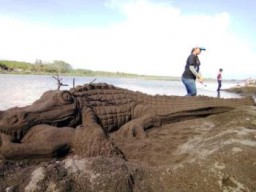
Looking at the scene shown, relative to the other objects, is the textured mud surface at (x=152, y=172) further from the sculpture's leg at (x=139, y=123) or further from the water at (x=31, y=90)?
the water at (x=31, y=90)

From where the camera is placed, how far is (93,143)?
501 centimetres

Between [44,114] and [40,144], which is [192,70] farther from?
[40,144]

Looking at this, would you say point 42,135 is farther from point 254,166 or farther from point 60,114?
point 254,166

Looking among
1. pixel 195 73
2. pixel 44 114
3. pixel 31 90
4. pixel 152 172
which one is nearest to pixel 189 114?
pixel 195 73

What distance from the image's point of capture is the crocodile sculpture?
16.3 feet

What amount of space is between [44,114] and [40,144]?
2.24 ft

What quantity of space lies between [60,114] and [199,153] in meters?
2.23

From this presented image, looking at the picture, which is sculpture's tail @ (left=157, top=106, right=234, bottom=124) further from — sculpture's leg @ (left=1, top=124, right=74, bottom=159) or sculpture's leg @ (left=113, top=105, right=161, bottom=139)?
sculpture's leg @ (left=1, top=124, right=74, bottom=159)

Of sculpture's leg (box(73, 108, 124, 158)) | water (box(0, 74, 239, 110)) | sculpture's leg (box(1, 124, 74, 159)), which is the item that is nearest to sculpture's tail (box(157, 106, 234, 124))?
sculpture's leg (box(73, 108, 124, 158))

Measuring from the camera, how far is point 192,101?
26.0 feet

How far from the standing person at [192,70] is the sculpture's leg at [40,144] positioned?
485cm

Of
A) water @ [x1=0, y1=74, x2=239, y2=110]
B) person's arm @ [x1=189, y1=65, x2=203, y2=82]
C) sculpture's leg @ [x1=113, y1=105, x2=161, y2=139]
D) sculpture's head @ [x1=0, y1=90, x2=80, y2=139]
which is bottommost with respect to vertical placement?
water @ [x1=0, y1=74, x2=239, y2=110]

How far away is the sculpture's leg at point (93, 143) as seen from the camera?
4957 mm

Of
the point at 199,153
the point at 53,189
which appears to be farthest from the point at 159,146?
the point at 53,189
